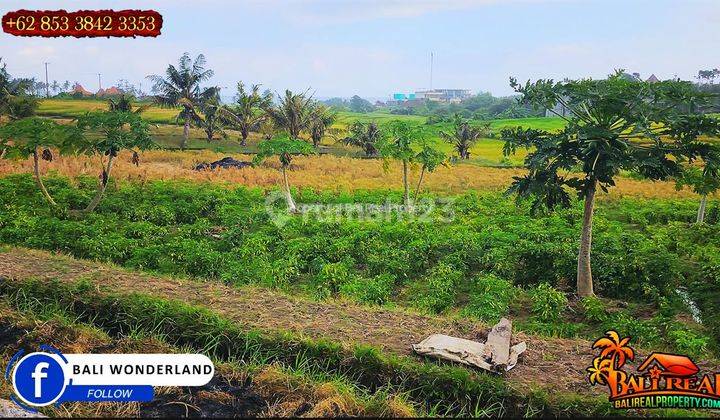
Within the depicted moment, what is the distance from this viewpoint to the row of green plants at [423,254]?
9375 mm

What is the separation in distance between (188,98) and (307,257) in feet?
112

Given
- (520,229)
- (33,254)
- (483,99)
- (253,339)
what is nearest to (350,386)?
(253,339)

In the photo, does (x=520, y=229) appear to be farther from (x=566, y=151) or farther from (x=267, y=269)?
(x=267, y=269)

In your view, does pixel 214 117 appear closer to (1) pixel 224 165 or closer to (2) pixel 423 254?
(1) pixel 224 165

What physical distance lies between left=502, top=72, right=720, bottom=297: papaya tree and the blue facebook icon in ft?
25.1

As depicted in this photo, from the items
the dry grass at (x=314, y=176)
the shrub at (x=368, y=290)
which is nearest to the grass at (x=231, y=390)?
the shrub at (x=368, y=290)

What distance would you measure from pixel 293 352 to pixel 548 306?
4.77m

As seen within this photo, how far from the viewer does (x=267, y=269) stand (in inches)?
418

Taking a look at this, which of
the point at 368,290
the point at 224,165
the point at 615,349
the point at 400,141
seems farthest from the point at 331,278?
the point at 224,165

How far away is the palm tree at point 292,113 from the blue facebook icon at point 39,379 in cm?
3052

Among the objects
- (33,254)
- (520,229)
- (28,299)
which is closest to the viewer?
(28,299)

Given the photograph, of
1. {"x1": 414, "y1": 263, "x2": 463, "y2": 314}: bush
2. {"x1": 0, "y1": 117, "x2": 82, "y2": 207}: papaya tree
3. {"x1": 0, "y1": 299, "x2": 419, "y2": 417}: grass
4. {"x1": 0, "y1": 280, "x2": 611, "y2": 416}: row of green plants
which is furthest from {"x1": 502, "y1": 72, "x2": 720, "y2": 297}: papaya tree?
{"x1": 0, "y1": 117, "x2": 82, "y2": 207}: papaya tree

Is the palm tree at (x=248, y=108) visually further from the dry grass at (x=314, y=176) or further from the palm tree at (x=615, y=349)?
the palm tree at (x=615, y=349)

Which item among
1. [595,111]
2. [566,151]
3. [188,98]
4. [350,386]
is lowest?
[350,386]
